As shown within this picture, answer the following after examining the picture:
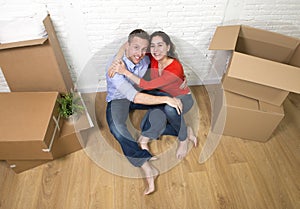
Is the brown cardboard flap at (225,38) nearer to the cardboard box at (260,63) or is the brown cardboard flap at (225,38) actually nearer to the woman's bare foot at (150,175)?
the cardboard box at (260,63)

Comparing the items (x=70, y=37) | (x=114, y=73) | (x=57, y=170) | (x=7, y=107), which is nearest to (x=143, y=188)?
(x=57, y=170)

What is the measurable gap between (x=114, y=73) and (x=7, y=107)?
19.8 inches

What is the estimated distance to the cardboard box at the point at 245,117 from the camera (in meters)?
1.08

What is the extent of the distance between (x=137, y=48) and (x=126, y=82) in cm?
16

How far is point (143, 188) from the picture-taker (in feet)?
3.44

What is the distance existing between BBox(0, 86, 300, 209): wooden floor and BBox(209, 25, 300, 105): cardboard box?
0.31m

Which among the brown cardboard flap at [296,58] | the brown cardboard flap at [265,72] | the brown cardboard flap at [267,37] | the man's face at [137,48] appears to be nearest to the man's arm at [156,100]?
the man's face at [137,48]

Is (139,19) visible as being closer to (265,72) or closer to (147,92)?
(147,92)

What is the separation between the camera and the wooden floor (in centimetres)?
101

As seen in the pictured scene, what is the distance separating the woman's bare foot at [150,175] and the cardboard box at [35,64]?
557 millimetres

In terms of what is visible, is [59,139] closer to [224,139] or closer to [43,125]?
[43,125]

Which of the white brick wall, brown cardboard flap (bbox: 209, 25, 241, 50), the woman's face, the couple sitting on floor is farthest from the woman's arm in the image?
brown cardboard flap (bbox: 209, 25, 241, 50)

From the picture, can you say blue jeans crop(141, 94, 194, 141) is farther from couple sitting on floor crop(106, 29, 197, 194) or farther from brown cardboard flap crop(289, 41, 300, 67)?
brown cardboard flap crop(289, 41, 300, 67)

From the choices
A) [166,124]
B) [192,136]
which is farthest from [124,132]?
[192,136]
